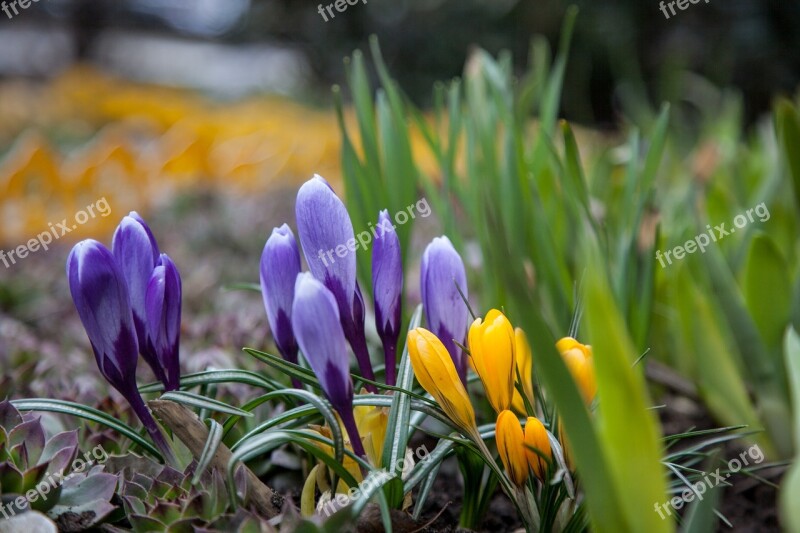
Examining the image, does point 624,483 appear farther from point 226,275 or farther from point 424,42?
point 424,42

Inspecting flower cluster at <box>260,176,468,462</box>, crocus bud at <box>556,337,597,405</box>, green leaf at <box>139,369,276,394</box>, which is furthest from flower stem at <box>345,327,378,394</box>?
crocus bud at <box>556,337,597,405</box>

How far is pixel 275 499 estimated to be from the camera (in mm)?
751

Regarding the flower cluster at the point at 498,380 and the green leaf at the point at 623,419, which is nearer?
the green leaf at the point at 623,419

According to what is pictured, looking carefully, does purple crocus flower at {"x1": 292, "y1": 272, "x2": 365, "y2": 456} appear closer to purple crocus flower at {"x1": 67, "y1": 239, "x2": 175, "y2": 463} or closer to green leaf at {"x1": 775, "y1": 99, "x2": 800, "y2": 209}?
purple crocus flower at {"x1": 67, "y1": 239, "x2": 175, "y2": 463}

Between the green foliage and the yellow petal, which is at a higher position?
the green foliage

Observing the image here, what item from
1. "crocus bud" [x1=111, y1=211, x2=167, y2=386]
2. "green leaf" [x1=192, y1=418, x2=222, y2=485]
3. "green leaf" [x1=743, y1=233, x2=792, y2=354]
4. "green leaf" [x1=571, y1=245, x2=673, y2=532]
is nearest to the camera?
"green leaf" [x1=571, y1=245, x2=673, y2=532]

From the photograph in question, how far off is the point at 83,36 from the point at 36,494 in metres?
11.6

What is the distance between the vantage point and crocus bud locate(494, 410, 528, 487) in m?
0.68

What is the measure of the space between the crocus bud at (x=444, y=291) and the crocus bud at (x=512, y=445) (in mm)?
107

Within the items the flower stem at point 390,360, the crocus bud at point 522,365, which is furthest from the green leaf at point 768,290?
the flower stem at point 390,360

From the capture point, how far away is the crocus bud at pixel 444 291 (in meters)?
0.76

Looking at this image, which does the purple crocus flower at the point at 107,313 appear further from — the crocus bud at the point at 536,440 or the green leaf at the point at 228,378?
the crocus bud at the point at 536,440

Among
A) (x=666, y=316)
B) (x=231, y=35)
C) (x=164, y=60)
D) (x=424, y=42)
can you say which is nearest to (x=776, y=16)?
(x=424, y=42)

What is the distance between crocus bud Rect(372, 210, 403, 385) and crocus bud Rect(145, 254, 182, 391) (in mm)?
212
